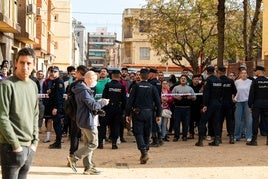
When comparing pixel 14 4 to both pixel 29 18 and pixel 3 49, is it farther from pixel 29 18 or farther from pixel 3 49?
A: pixel 29 18

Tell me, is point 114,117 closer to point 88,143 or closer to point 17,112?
point 88,143

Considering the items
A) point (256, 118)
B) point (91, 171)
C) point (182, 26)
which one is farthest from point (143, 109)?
point (182, 26)

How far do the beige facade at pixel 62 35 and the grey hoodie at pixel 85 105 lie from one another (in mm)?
67882

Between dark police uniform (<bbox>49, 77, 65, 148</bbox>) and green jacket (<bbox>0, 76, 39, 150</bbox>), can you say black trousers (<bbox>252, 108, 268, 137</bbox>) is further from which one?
green jacket (<bbox>0, 76, 39, 150</bbox>)

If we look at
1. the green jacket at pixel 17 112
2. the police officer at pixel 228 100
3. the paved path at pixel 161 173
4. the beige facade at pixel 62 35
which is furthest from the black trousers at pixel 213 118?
the beige facade at pixel 62 35

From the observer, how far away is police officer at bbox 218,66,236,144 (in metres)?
13.4

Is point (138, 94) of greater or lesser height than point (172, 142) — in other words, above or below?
above

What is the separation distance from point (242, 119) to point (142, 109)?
190 inches

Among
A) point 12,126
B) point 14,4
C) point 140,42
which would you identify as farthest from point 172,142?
point 140,42

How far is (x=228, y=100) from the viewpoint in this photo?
44.5 ft

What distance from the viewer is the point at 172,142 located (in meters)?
14.0

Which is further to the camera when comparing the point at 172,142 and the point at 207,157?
the point at 172,142

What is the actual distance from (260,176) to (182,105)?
5.24 meters

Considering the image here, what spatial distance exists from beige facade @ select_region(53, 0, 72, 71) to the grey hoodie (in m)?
67.9
